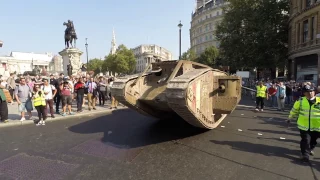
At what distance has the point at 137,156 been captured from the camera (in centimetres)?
488

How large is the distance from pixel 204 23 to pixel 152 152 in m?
78.8

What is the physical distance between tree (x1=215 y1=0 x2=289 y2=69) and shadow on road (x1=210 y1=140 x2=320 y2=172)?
2470cm

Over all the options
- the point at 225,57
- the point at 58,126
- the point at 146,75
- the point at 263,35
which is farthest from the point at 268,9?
the point at 58,126

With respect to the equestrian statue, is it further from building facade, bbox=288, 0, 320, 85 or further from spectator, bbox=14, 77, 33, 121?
building facade, bbox=288, 0, 320, 85

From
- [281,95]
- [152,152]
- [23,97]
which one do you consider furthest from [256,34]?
[152,152]

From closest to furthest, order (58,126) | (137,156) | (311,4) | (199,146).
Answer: (137,156)
(199,146)
(58,126)
(311,4)

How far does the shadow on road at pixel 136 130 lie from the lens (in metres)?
6.09

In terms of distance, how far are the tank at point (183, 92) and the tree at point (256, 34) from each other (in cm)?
2354

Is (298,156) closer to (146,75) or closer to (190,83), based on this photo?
(190,83)

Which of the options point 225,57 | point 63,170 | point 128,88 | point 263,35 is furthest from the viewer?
point 225,57

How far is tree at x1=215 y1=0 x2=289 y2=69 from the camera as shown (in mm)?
27891

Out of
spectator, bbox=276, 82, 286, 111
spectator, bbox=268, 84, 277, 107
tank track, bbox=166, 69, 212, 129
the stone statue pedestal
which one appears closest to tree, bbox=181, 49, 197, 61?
the stone statue pedestal

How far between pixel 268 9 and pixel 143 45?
11945 centimetres

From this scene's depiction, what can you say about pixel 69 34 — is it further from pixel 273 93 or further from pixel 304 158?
pixel 304 158
